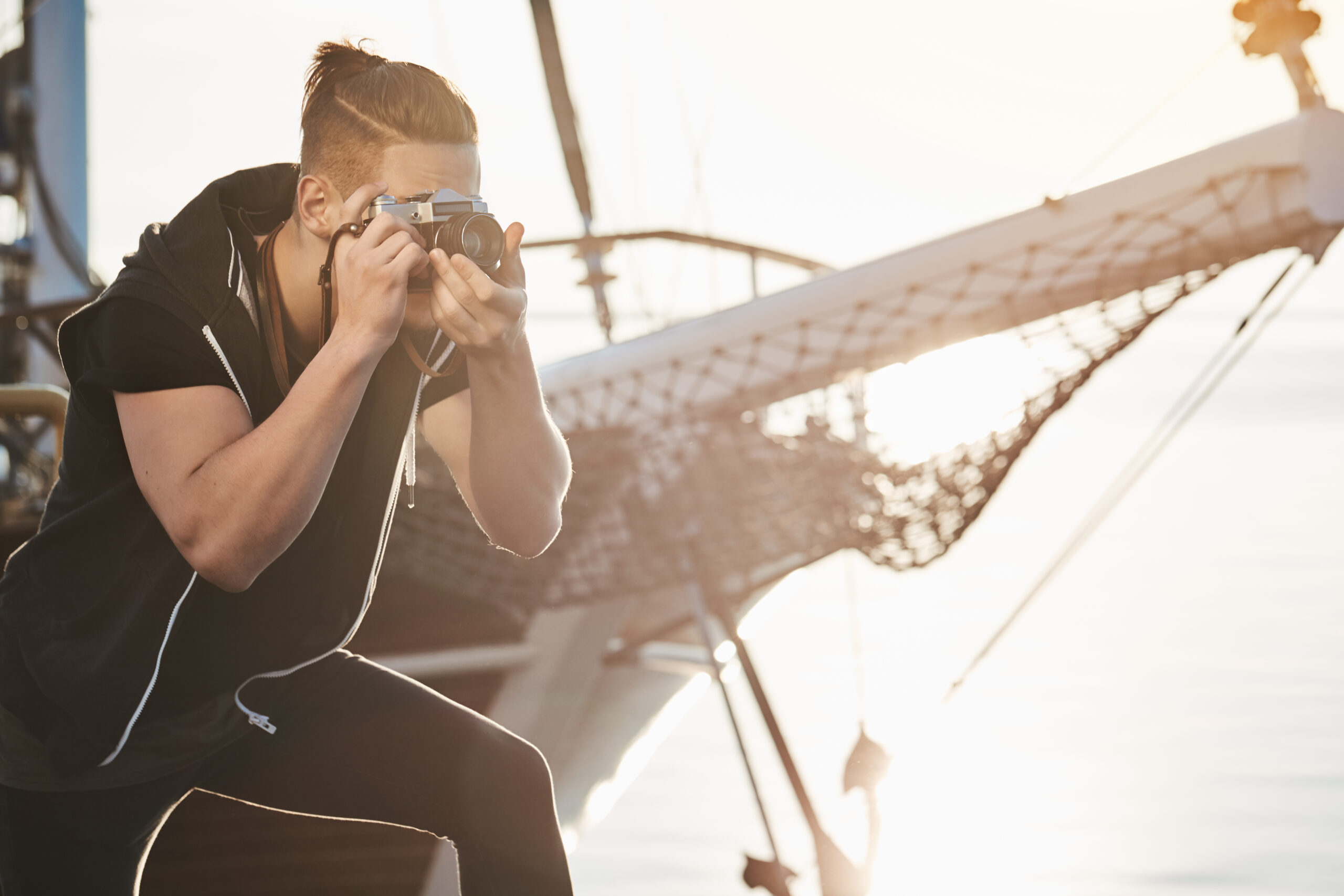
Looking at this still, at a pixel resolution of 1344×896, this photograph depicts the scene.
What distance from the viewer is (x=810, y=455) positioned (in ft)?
7.29

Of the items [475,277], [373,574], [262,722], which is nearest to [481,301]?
[475,277]

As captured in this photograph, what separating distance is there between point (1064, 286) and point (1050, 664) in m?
5.03

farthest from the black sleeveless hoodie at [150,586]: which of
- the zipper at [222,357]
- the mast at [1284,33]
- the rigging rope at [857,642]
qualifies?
the mast at [1284,33]

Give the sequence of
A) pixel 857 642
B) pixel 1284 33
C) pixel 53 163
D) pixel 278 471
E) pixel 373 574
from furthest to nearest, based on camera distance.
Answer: pixel 53 163 < pixel 857 642 < pixel 1284 33 < pixel 373 574 < pixel 278 471

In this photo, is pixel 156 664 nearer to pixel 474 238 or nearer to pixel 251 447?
pixel 251 447

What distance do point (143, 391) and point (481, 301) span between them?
247 millimetres

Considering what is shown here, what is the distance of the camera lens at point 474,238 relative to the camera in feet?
2.74

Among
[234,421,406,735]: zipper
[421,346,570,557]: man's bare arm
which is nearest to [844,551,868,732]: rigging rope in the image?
[421,346,570,557]: man's bare arm

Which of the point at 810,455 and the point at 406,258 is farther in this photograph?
the point at 810,455

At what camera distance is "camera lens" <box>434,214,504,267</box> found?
83 cm

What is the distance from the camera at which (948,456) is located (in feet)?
6.97

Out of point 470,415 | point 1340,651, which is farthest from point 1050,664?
point 470,415

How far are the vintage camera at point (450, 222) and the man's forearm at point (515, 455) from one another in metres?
0.09

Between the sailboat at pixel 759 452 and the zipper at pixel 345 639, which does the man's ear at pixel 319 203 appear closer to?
the zipper at pixel 345 639
